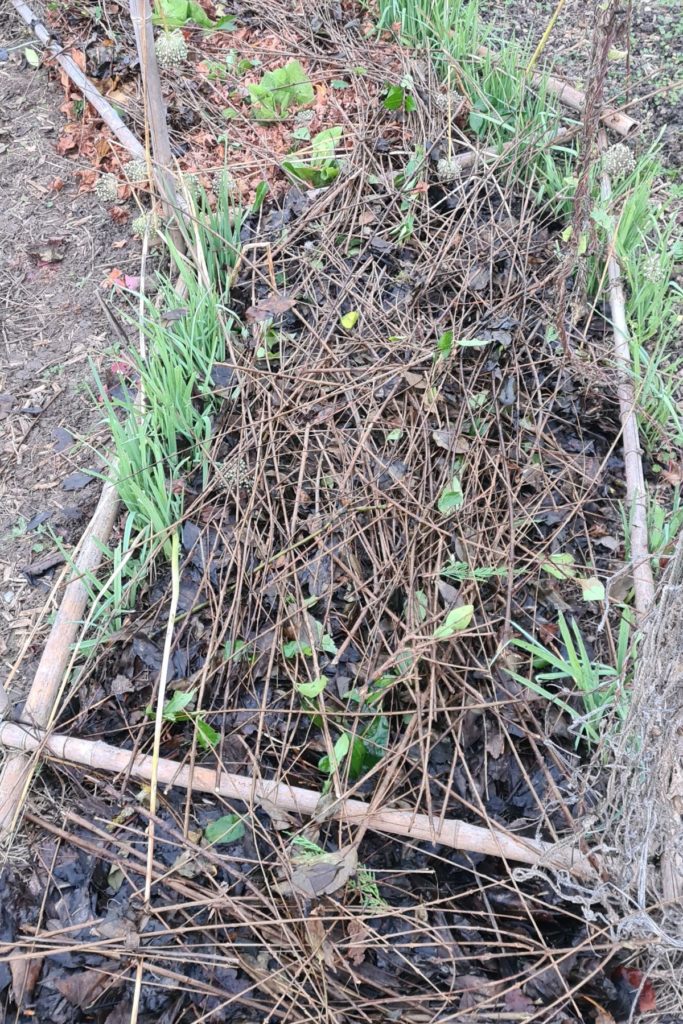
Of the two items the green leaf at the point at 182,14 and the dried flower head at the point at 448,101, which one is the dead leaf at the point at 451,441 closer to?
the dried flower head at the point at 448,101

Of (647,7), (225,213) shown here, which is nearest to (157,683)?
(225,213)

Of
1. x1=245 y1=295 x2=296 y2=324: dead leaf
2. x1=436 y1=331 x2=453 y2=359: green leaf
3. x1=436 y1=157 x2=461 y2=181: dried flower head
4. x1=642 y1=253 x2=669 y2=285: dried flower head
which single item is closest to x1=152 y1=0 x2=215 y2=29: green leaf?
x1=436 y1=157 x2=461 y2=181: dried flower head

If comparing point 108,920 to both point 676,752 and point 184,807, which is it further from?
point 676,752

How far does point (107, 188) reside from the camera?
8.41 feet

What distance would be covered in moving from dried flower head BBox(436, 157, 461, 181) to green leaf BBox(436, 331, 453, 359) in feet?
2.45

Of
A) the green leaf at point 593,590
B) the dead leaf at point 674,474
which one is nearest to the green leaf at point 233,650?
the green leaf at point 593,590

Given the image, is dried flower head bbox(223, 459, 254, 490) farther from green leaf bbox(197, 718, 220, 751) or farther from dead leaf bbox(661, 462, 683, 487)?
dead leaf bbox(661, 462, 683, 487)

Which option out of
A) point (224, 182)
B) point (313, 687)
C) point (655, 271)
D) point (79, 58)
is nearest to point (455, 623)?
point (313, 687)

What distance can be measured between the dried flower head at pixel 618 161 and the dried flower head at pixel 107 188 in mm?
1655

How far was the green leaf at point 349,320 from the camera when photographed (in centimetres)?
219

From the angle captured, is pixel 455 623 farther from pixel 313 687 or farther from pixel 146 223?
pixel 146 223

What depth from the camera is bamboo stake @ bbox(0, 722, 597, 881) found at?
4.58 ft

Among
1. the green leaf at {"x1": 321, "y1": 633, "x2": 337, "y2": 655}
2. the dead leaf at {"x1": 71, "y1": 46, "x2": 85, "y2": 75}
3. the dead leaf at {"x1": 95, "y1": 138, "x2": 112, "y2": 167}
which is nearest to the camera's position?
the green leaf at {"x1": 321, "y1": 633, "x2": 337, "y2": 655}

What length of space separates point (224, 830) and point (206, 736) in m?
0.18
